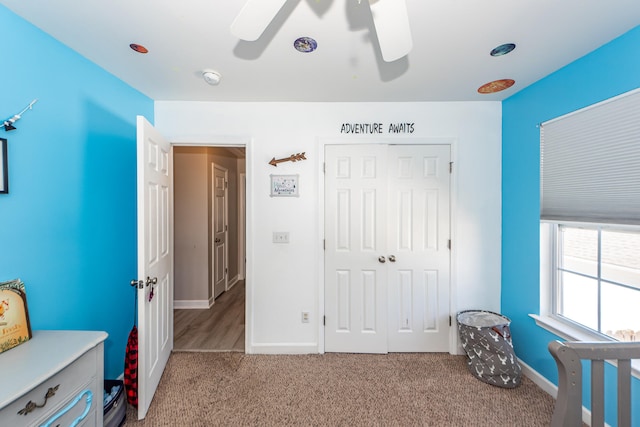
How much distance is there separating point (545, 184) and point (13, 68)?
11.0 feet

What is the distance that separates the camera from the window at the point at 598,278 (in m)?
1.54

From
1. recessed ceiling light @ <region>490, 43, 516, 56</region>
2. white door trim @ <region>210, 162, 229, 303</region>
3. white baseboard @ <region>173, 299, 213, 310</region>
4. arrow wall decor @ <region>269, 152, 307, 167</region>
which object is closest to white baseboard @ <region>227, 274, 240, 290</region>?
white door trim @ <region>210, 162, 229, 303</region>

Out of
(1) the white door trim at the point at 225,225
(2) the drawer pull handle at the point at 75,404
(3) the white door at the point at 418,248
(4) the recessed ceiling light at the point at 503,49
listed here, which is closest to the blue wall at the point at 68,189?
(2) the drawer pull handle at the point at 75,404

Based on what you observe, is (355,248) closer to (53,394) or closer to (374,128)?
(374,128)

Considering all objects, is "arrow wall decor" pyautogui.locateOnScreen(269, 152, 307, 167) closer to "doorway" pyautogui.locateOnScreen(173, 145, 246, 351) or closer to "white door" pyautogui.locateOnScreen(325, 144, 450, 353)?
"white door" pyautogui.locateOnScreen(325, 144, 450, 353)

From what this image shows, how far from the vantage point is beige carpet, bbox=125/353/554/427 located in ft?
5.66

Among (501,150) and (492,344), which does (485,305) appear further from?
(501,150)

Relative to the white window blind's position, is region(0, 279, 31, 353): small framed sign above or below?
below

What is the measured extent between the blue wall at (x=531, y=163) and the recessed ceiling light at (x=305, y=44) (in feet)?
5.73

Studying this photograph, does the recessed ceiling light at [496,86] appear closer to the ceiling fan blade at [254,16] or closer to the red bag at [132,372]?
the ceiling fan blade at [254,16]

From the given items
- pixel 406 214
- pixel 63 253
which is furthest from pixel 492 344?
pixel 63 253

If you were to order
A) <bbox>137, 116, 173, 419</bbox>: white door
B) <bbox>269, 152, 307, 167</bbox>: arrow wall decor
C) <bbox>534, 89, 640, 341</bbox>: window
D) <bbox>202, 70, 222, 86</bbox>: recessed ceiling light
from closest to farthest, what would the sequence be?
<bbox>534, 89, 640, 341</bbox>: window
<bbox>137, 116, 173, 419</bbox>: white door
<bbox>202, 70, 222, 86</bbox>: recessed ceiling light
<bbox>269, 152, 307, 167</bbox>: arrow wall decor

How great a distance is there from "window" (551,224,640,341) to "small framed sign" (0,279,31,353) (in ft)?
10.5

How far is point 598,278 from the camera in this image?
170 centimetres
